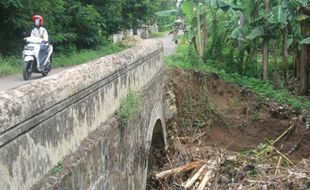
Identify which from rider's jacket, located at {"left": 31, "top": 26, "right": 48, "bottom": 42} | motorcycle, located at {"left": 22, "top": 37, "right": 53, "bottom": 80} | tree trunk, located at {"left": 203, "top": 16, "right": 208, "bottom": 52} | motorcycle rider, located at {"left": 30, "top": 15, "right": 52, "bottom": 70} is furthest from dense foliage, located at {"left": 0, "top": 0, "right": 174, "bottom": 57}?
tree trunk, located at {"left": 203, "top": 16, "right": 208, "bottom": 52}

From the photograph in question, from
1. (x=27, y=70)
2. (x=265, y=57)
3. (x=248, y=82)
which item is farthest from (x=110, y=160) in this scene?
(x=265, y=57)

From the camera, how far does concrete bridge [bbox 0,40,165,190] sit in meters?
2.55

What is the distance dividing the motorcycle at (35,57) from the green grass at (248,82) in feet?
12.6

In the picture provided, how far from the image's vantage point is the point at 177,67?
13.2m

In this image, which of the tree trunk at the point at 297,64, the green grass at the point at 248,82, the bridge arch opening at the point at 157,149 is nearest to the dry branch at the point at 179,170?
the bridge arch opening at the point at 157,149

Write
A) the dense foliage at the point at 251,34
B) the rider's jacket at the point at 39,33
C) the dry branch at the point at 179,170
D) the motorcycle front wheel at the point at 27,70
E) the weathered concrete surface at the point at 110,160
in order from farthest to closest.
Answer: the dense foliage at the point at 251,34, the rider's jacket at the point at 39,33, the motorcycle front wheel at the point at 27,70, the dry branch at the point at 179,170, the weathered concrete surface at the point at 110,160

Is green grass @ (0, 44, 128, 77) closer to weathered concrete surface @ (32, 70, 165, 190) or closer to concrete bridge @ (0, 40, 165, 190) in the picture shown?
weathered concrete surface @ (32, 70, 165, 190)

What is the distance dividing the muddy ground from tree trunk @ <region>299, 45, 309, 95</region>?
1610 mm

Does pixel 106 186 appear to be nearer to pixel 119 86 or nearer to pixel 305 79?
pixel 119 86

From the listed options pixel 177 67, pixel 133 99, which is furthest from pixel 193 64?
pixel 133 99

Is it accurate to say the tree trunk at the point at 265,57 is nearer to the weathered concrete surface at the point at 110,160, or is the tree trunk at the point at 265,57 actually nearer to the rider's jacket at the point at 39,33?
the rider's jacket at the point at 39,33

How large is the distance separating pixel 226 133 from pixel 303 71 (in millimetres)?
3189

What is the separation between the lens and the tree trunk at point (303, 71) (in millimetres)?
13750

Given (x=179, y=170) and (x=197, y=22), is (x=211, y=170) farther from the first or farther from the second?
(x=197, y=22)
